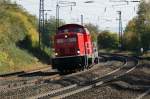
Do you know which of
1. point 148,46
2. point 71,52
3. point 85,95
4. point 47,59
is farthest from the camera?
point 148,46

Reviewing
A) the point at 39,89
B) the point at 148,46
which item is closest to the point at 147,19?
the point at 148,46

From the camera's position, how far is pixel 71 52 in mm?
31734

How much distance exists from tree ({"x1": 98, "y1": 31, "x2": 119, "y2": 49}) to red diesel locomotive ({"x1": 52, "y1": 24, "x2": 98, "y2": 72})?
83.3 metres

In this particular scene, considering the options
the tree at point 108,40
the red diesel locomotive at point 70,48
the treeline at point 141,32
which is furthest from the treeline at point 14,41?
the tree at point 108,40

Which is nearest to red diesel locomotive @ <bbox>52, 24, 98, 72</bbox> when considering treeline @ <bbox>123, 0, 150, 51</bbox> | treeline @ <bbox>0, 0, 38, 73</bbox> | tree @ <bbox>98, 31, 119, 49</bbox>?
treeline @ <bbox>0, 0, 38, 73</bbox>

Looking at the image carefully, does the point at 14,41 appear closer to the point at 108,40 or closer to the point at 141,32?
the point at 141,32

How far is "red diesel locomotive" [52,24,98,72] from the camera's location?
31.2m

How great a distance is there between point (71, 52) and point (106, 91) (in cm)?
1257

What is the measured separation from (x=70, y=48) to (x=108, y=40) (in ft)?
283

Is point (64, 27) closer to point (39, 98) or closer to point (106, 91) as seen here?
point (106, 91)

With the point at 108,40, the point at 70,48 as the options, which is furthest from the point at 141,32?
the point at 70,48

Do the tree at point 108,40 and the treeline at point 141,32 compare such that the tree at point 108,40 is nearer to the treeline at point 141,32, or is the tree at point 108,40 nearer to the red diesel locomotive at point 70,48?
the treeline at point 141,32

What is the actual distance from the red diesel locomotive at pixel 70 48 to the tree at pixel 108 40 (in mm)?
83301

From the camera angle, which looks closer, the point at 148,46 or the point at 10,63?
the point at 10,63
